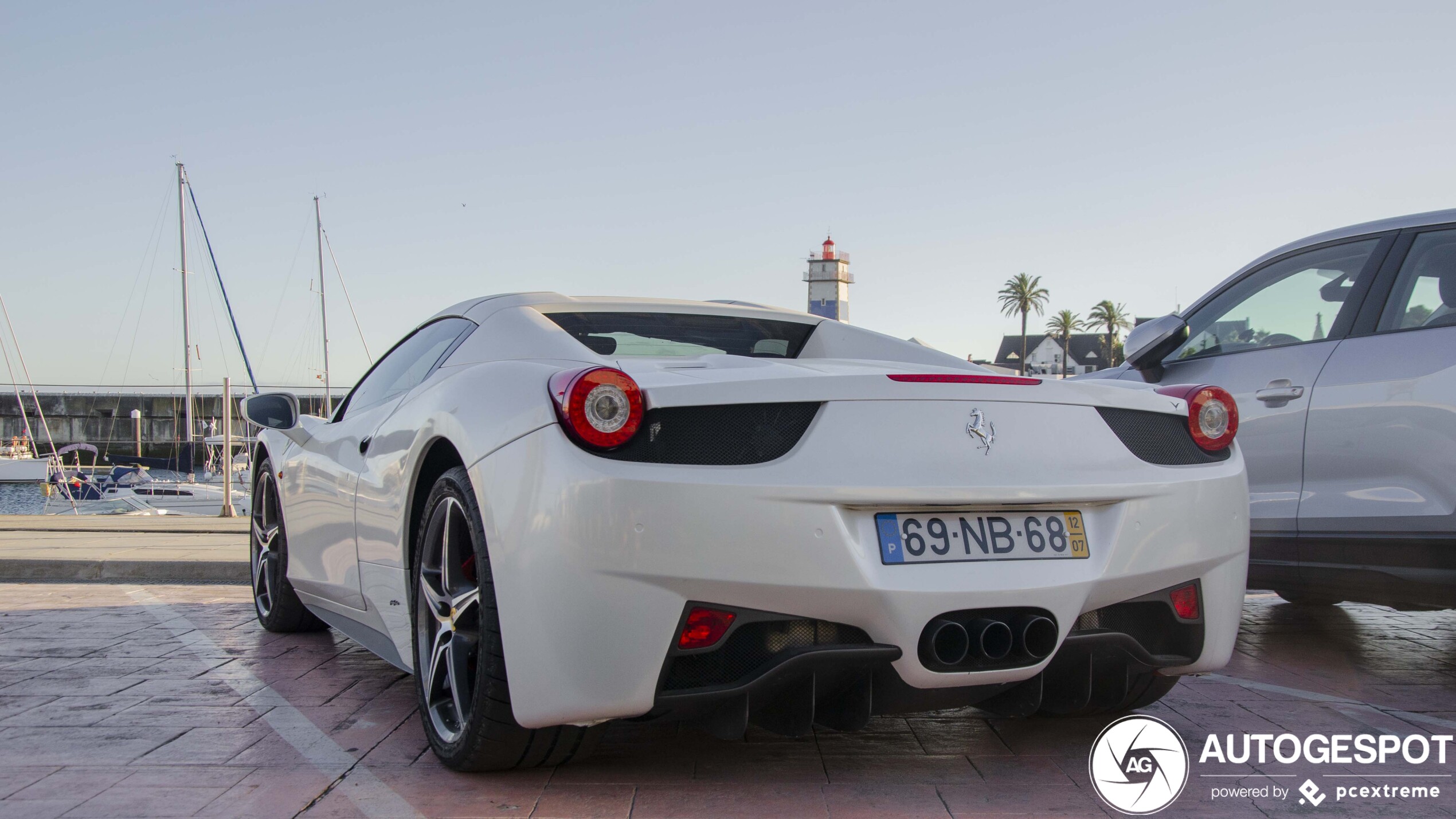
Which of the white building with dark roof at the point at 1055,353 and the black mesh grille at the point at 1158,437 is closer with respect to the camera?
the black mesh grille at the point at 1158,437

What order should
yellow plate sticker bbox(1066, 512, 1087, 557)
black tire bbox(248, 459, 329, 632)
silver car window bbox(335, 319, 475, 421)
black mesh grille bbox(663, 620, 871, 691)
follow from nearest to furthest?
black mesh grille bbox(663, 620, 871, 691)
yellow plate sticker bbox(1066, 512, 1087, 557)
silver car window bbox(335, 319, 475, 421)
black tire bbox(248, 459, 329, 632)


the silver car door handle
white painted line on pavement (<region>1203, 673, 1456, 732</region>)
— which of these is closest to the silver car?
the silver car door handle

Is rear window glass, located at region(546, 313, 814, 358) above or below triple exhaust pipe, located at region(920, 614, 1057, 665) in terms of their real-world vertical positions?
above

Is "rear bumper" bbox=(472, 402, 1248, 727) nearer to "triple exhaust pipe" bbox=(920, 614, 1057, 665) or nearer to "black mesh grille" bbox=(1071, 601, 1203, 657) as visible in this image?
"triple exhaust pipe" bbox=(920, 614, 1057, 665)

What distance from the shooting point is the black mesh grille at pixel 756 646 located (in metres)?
2.41

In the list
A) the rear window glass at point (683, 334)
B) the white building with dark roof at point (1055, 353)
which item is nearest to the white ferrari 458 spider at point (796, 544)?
the rear window glass at point (683, 334)

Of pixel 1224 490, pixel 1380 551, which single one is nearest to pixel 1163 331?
pixel 1380 551

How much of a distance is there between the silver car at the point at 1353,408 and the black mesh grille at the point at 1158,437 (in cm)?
122

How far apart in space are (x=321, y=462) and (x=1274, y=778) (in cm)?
316

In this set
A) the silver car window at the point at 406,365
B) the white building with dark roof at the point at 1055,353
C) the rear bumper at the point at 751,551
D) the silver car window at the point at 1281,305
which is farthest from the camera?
the white building with dark roof at the point at 1055,353

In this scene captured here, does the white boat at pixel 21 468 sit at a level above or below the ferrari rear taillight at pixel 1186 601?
below

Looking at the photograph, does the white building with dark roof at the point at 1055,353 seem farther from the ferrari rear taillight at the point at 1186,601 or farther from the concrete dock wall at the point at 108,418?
the ferrari rear taillight at the point at 1186,601

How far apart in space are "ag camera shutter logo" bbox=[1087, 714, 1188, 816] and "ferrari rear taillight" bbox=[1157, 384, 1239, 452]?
2.64 ft

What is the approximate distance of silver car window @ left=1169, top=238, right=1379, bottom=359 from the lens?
4.28m
